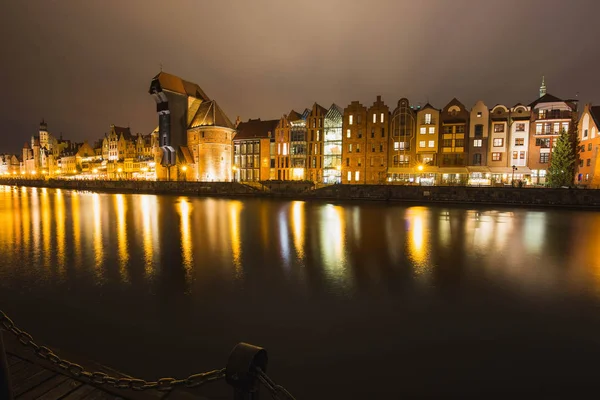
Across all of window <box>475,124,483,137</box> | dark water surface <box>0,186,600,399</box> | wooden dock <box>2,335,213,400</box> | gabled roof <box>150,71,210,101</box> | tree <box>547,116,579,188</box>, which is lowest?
dark water surface <box>0,186,600,399</box>

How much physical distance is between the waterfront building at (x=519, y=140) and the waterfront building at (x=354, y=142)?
23890mm

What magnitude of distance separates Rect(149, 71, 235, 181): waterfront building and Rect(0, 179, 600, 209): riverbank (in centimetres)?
674

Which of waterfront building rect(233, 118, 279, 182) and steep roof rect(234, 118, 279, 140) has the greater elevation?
steep roof rect(234, 118, 279, 140)

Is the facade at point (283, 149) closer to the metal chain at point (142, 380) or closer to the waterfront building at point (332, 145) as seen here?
the waterfront building at point (332, 145)

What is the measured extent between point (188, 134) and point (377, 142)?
39030 mm

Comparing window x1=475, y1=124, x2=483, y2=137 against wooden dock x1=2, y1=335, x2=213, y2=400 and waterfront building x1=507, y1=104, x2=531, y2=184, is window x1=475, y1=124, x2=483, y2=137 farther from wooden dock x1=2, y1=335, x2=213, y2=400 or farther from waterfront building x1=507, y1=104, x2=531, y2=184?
wooden dock x1=2, y1=335, x2=213, y2=400

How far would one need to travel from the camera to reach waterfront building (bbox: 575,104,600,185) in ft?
148

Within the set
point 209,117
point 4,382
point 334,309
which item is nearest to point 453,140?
point 209,117

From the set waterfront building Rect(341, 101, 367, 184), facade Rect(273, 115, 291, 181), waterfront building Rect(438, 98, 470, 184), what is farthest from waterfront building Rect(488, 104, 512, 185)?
Result: facade Rect(273, 115, 291, 181)

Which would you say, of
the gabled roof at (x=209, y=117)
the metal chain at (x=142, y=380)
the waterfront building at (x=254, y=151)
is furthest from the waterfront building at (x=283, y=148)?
the metal chain at (x=142, y=380)

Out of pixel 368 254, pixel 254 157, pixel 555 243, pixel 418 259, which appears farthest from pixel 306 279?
pixel 254 157

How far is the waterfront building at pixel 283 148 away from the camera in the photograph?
63.5 metres

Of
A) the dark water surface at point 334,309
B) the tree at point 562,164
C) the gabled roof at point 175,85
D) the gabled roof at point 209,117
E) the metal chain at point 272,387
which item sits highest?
the gabled roof at point 175,85

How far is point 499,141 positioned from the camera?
169ft
